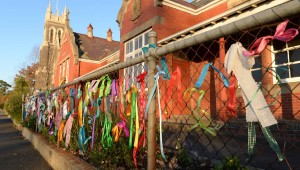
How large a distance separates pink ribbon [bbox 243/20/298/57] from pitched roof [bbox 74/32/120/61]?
2074 centimetres

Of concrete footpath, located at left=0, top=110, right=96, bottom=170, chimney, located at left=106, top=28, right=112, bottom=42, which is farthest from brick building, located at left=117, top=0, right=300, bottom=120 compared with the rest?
chimney, located at left=106, top=28, right=112, bottom=42

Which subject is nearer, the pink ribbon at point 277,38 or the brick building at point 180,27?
the pink ribbon at point 277,38

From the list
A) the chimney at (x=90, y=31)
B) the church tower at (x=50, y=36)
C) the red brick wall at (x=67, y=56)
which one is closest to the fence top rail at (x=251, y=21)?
the red brick wall at (x=67, y=56)

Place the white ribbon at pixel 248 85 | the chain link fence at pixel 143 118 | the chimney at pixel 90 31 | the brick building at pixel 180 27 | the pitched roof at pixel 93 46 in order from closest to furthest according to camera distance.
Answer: the white ribbon at pixel 248 85 < the chain link fence at pixel 143 118 < the brick building at pixel 180 27 < the pitched roof at pixel 93 46 < the chimney at pixel 90 31

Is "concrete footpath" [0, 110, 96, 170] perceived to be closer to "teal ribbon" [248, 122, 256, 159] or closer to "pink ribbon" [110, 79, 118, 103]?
"pink ribbon" [110, 79, 118, 103]

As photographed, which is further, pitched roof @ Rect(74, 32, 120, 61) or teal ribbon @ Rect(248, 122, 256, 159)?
pitched roof @ Rect(74, 32, 120, 61)

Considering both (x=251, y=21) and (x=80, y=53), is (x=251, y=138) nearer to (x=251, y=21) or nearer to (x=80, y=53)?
(x=251, y=21)

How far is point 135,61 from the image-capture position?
2354 mm

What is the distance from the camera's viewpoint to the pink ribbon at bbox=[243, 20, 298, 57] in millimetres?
1117

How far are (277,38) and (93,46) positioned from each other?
24.9m

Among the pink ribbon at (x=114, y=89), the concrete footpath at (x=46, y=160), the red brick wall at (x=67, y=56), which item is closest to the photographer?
the pink ribbon at (x=114, y=89)

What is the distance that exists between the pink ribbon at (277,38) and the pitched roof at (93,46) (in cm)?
2074

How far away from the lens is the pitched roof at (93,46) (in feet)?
73.9

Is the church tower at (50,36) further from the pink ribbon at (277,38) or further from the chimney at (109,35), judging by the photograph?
the pink ribbon at (277,38)
